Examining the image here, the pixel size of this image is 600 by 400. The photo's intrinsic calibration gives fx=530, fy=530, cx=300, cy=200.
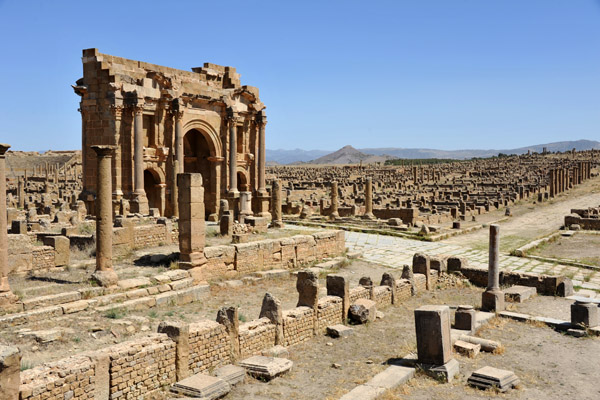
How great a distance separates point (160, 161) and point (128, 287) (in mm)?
13253

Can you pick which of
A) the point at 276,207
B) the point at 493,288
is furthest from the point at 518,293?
the point at 276,207

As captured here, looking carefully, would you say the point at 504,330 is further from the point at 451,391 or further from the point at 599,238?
the point at 599,238

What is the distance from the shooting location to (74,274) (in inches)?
495

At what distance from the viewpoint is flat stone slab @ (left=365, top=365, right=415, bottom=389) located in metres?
7.84

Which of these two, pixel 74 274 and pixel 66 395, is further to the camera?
pixel 74 274

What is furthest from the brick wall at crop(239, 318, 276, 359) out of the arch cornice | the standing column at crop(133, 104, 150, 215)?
the arch cornice

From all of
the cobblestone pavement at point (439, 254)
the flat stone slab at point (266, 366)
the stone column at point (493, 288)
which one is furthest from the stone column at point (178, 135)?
the flat stone slab at point (266, 366)

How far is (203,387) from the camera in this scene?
283 inches

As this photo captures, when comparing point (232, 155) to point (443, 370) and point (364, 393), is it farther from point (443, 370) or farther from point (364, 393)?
point (364, 393)

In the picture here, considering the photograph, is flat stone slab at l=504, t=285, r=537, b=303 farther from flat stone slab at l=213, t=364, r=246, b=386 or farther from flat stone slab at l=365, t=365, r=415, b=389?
flat stone slab at l=213, t=364, r=246, b=386

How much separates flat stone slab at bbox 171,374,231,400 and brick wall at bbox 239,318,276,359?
54.5 inches

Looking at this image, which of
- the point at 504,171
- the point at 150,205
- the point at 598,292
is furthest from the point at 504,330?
the point at 504,171

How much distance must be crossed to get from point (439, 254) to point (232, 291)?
945 centimetres

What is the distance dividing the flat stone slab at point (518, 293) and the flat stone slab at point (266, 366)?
8275mm
